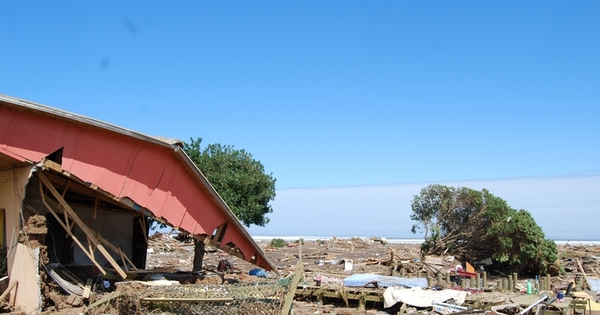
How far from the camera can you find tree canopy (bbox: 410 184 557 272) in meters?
28.7

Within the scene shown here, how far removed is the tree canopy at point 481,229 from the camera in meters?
28.7

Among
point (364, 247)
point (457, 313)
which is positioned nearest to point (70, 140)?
point (457, 313)

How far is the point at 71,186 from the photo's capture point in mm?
15883

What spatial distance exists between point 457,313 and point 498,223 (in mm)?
15002

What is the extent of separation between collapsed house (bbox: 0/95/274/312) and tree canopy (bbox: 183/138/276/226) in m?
12.3

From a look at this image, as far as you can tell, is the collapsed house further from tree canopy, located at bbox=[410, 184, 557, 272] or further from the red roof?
tree canopy, located at bbox=[410, 184, 557, 272]

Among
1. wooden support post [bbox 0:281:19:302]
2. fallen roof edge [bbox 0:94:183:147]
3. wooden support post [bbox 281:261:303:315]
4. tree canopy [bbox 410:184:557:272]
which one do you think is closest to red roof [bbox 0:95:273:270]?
fallen roof edge [bbox 0:94:183:147]

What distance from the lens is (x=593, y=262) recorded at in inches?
1389

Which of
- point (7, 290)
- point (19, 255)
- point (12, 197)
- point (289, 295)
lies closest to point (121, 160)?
point (12, 197)

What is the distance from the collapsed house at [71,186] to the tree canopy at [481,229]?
17.3m

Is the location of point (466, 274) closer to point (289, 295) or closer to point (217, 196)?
point (217, 196)

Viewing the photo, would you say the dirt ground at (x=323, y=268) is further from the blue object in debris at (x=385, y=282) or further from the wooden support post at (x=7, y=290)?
the wooden support post at (x=7, y=290)

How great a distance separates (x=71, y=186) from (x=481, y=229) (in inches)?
900

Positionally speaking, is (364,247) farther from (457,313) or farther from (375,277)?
(457,313)
